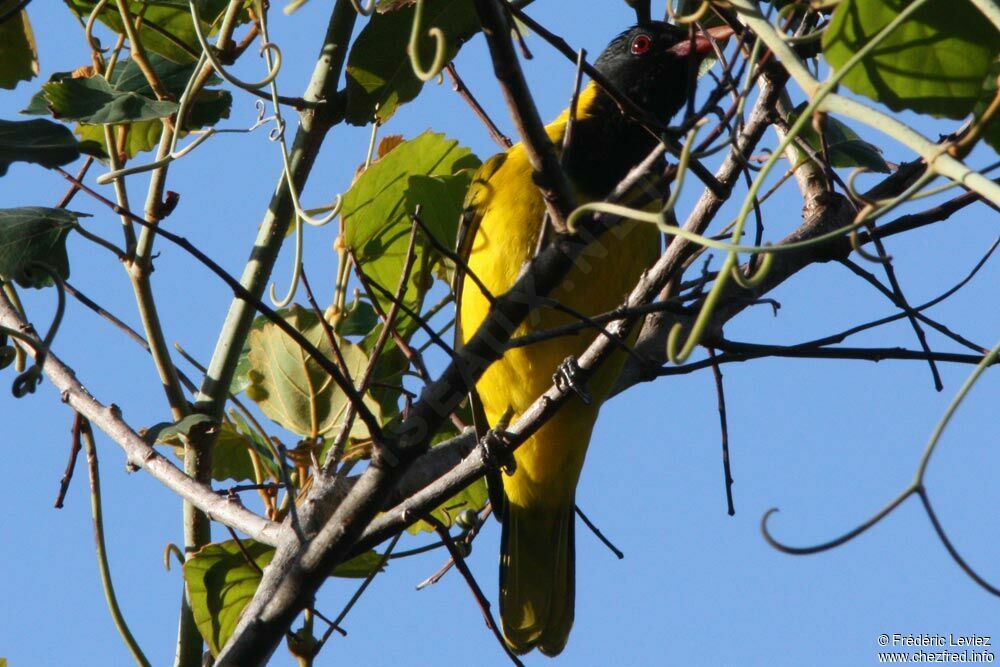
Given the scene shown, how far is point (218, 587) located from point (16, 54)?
3.83 feet

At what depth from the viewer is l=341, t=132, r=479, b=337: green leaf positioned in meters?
2.56

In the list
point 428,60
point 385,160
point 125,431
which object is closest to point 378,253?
point 385,160

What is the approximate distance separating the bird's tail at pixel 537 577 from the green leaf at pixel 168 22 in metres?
1.85

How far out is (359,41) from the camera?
2.49 m

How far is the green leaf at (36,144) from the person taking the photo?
167 cm

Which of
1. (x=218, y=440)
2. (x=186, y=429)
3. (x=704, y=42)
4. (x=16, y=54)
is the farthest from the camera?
(x=704, y=42)

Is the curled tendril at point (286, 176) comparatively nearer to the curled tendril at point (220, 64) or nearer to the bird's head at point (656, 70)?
the curled tendril at point (220, 64)

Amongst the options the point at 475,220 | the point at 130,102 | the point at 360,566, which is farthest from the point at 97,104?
the point at 475,220

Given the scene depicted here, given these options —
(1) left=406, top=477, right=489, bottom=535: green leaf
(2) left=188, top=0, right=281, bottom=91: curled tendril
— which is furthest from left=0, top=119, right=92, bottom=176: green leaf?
(1) left=406, top=477, right=489, bottom=535: green leaf

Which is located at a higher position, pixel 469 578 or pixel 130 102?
pixel 130 102

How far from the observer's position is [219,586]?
8.10 ft

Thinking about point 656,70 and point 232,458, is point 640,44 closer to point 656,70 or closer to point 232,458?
point 656,70

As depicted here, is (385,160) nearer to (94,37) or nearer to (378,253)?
(378,253)

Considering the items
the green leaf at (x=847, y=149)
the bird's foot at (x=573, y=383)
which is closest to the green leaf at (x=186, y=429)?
the bird's foot at (x=573, y=383)
